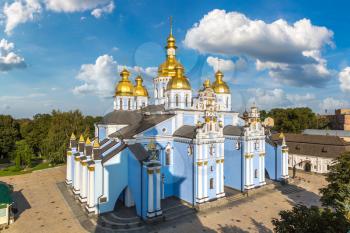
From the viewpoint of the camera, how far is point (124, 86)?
23547 millimetres

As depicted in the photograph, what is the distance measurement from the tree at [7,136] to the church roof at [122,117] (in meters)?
22.1

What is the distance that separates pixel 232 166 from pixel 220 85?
8.72 m

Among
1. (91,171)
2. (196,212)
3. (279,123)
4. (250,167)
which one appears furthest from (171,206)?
(279,123)

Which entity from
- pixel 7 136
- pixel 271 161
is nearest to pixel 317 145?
pixel 271 161

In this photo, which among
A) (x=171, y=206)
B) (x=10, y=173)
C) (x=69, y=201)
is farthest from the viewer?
(x=10, y=173)

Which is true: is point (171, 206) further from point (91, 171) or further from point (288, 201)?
point (288, 201)

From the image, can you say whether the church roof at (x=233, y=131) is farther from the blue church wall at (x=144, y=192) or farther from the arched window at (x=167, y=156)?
the blue church wall at (x=144, y=192)

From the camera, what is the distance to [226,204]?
1864cm

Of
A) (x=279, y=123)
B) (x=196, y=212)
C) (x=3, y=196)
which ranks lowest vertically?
(x=196, y=212)

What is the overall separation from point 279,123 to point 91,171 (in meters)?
39.9

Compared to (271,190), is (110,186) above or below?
above

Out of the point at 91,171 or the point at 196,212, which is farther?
the point at 196,212

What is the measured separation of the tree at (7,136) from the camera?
35.0m

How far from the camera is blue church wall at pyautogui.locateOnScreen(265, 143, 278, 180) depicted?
2423 centimetres
